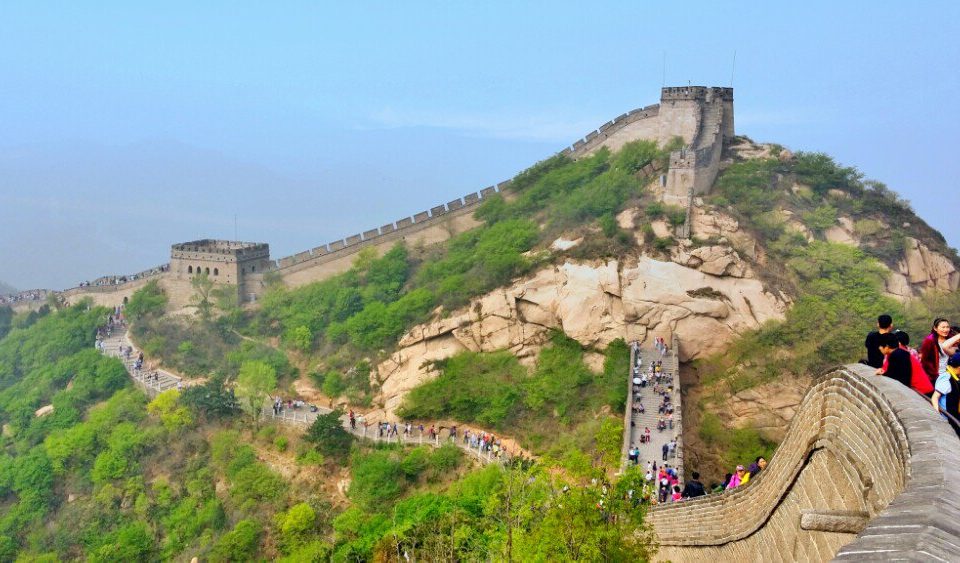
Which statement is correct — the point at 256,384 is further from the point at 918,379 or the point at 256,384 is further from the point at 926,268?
the point at 926,268

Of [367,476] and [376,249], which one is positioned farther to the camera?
[376,249]

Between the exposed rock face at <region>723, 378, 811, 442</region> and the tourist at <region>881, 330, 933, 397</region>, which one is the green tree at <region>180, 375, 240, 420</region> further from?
the tourist at <region>881, 330, 933, 397</region>

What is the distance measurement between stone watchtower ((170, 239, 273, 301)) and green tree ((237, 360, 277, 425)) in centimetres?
685

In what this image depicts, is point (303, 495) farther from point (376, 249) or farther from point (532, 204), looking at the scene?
point (532, 204)

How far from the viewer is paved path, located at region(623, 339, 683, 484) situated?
17.8 metres

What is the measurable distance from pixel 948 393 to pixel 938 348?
1.38 m

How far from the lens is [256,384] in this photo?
26.2 metres

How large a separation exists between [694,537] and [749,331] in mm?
13772

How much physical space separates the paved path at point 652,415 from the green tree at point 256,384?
42.2ft

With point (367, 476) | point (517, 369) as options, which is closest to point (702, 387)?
point (517, 369)

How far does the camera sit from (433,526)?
15.9 metres

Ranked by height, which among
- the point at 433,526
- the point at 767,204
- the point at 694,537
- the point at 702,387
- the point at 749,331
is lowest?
the point at 694,537

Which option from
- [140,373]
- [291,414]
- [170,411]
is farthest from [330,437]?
[140,373]

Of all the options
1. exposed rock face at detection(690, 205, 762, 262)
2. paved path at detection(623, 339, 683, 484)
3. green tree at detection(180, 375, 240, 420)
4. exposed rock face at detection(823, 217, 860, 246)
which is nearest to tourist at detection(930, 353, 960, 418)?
paved path at detection(623, 339, 683, 484)
